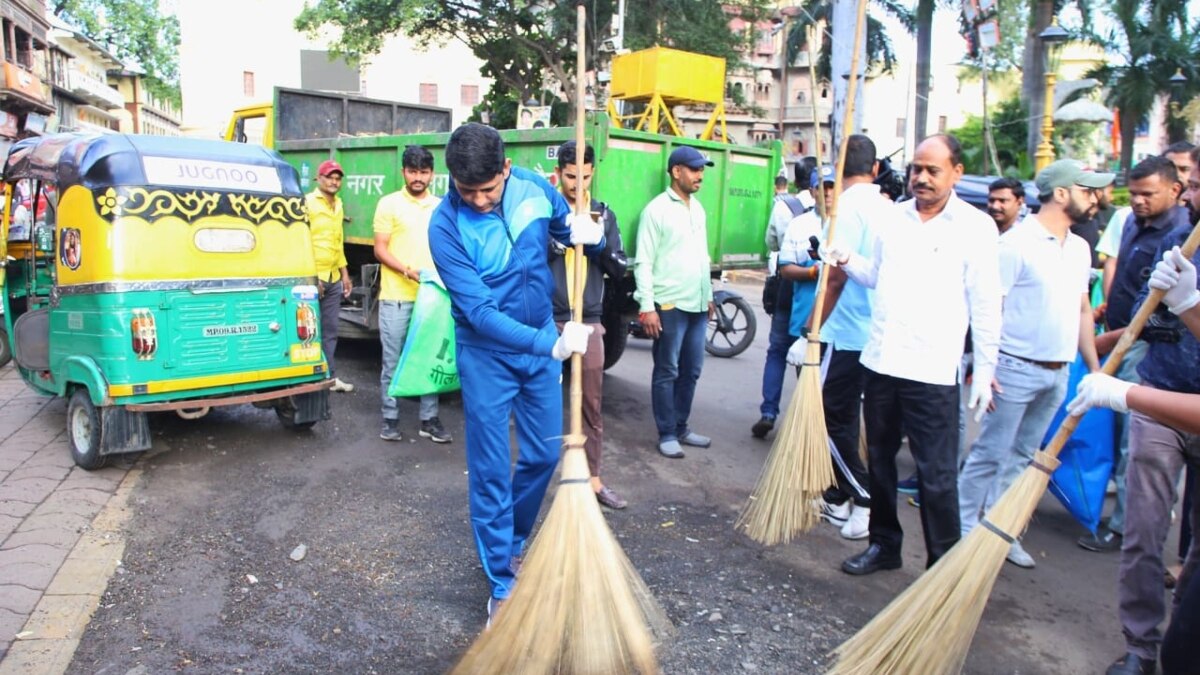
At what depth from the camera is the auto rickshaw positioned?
4.66 meters

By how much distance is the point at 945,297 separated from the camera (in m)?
3.43

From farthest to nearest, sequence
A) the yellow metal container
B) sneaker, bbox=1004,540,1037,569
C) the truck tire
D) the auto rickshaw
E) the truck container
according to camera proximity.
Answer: the truck tire
the yellow metal container
the truck container
the auto rickshaw
sneaker, bbox=1004,540,1037,569

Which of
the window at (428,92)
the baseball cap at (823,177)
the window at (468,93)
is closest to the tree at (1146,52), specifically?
the baseball cap at (823,177)

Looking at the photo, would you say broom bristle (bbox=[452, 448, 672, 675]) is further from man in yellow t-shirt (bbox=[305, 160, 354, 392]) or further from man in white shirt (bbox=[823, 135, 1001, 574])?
man in yellow t-shirt (bbox=[305, 160, 354, 392])

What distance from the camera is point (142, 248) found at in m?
4.70

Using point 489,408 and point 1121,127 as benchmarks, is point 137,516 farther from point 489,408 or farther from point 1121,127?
point 1121,127

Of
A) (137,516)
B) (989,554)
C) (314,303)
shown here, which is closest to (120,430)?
(137,516)

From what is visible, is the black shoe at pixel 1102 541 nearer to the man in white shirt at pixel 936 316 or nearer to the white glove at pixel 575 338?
the man in white shirt at pixel 936 316

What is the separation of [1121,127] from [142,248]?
28.2m

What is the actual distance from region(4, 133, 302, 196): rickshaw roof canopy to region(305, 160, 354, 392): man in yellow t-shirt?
62cm

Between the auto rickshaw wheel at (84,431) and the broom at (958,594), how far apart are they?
4100mm

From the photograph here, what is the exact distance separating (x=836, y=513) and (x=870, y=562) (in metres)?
0.63

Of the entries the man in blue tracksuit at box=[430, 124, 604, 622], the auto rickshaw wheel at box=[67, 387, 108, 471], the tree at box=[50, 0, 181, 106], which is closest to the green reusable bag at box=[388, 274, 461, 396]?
the auto rickshaw wheel at box=[67, 387, 108, 471]

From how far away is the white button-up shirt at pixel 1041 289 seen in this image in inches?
150
